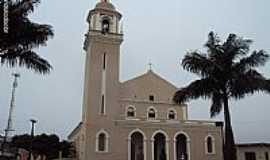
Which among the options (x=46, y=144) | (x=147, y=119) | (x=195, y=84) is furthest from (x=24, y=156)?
(x=195, y=84)

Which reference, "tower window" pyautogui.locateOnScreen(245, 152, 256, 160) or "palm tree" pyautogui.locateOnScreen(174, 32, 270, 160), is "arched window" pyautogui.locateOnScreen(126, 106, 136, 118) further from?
"palm tree" pyautogui.locateOnScreen(174, 32, 270, 160)

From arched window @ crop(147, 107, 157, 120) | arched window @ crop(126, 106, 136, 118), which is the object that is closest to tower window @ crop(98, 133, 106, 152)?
arched window @ crop(126, 106, 136, 118)

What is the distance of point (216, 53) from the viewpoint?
956 inches

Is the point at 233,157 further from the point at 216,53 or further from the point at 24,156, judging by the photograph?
the point at 24,156

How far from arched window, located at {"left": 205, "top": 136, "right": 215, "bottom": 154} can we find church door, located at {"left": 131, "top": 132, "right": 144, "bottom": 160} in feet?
22.7

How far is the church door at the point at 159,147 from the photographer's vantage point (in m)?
39.8

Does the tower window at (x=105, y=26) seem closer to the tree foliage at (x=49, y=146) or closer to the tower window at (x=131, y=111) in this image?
the tower window at (x=131, y=111)

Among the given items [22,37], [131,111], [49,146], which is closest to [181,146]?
[131,111]

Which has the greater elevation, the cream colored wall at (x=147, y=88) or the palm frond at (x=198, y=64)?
the cream colored wall at (x=147, y=88)

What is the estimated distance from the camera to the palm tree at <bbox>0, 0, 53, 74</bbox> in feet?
57.8

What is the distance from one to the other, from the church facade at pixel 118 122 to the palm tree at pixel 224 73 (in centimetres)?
1489

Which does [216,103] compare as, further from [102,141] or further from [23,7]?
[102,141]

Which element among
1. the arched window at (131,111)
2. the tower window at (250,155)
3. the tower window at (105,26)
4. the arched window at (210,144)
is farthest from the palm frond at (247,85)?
the tower window at (105,26)

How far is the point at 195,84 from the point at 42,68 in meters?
10.2
